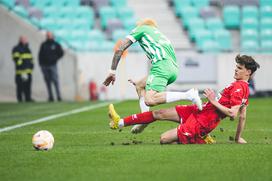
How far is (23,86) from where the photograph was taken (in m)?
24.5

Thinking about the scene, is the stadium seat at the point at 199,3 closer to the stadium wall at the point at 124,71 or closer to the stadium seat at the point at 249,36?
the stadium seat at the point at 249,36

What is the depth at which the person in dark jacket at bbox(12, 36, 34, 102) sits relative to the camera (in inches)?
942

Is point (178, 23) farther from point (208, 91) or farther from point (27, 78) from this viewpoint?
point (208, 91)

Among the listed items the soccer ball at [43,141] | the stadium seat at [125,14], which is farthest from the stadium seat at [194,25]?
the soccer ball at [43,141]

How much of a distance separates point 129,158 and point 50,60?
56.5 ft

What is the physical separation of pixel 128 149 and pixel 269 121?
621 cm

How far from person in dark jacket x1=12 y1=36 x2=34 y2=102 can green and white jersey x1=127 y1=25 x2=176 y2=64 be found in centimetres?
1403

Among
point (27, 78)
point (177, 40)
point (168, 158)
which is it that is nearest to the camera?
point (168, 158)

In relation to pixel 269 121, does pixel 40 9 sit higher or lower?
higher

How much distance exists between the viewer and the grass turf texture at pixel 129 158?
6617 millimetres

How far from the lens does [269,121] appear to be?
1422 centimetres

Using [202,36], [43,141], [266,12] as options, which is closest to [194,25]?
[202,36]

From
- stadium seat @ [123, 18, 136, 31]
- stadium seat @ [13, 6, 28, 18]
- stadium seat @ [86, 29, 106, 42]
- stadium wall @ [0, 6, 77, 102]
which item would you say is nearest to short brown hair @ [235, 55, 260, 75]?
stadium wall @ [0, 6, 77, 102]

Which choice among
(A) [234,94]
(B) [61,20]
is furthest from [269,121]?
Answer: (B) [61,20]
